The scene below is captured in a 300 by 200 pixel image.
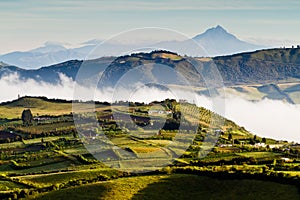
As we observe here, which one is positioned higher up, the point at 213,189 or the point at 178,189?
the point at 213,189

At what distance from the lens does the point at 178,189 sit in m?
59.1

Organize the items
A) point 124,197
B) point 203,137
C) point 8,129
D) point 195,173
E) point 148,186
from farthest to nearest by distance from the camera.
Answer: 1. point 8,129
2. point 203,137
3. point 195,173
4. point 148,186
5. point 124,197

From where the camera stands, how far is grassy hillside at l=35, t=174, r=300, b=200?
54409 mm

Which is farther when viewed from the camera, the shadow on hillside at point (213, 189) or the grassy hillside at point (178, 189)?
the grassy hillside at point (178, 189)

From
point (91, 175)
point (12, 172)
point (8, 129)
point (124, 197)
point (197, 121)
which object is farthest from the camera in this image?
point (8, 129)

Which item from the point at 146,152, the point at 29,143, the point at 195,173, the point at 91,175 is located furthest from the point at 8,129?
the point at 195,173

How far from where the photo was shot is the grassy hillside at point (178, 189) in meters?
54.4

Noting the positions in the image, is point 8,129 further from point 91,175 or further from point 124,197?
point 124,197

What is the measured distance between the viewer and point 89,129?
4975 inches

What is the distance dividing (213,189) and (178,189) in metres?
3.90

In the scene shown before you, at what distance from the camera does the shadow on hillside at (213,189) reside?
176 feet

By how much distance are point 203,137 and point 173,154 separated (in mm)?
27435

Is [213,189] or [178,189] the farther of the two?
[178,189]

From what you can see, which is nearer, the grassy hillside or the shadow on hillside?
the shadow on hillside
